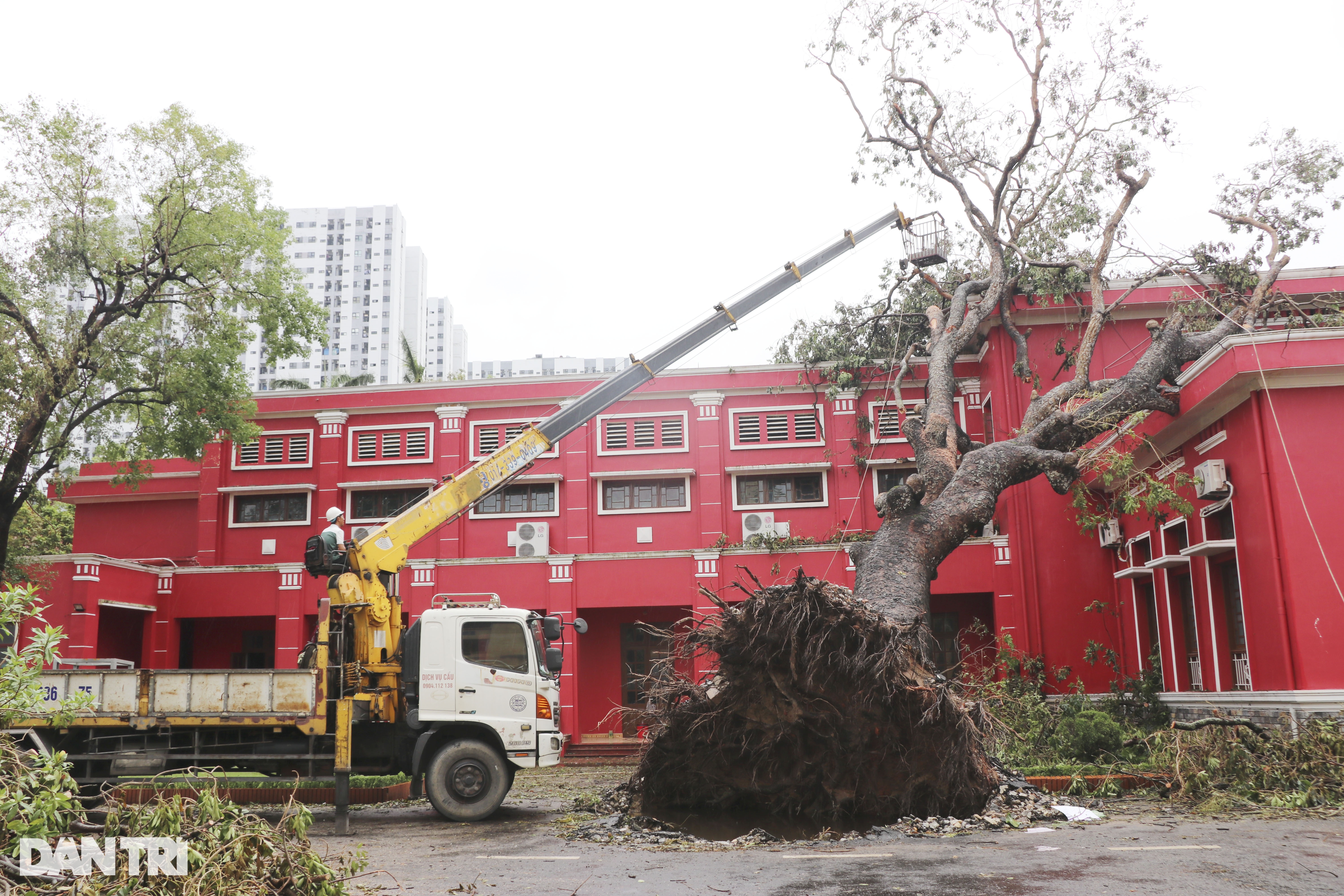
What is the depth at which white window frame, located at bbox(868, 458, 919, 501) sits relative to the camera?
2233 centimetres

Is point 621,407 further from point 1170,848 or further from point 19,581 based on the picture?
point 1170,848

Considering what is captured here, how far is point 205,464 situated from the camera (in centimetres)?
2370

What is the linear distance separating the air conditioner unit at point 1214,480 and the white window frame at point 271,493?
18718 mm

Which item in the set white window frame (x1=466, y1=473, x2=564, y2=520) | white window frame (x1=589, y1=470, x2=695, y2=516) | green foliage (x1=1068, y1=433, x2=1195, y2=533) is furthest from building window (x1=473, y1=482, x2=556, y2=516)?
green foliage (x1=1068, y1=433, x2=1195, y2=533)

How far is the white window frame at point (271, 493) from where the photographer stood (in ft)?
76.5

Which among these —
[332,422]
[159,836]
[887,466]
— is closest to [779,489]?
[887,466]

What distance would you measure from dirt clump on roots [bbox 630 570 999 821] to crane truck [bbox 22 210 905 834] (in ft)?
6.89

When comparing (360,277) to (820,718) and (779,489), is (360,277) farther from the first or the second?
(820,718)

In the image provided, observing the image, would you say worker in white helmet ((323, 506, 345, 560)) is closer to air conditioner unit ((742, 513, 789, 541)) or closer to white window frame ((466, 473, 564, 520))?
white window frame ((466, 473, 564, 520))

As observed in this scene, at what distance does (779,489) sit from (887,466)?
100 inches

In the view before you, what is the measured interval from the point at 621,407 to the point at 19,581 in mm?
12959

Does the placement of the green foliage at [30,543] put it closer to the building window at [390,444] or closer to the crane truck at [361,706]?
the building window at [390,444]

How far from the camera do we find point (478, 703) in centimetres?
1150

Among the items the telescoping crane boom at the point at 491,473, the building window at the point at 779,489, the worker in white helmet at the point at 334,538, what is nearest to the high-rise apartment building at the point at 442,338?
the building window at the point at 779,489
